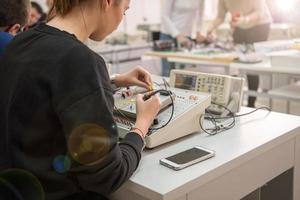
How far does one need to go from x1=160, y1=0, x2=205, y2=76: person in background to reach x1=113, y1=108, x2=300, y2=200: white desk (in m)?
2.20

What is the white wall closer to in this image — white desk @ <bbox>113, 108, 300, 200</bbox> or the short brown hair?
the short brown hair

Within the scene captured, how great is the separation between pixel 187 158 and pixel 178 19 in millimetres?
2839

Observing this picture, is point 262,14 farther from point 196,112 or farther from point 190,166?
point 190,166

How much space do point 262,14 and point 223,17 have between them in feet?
1.53

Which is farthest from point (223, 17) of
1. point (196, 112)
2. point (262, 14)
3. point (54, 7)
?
point (54, 7)

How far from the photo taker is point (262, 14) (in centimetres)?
354

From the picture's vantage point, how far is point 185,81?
1547 millimetres

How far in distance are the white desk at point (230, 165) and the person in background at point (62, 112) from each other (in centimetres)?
7

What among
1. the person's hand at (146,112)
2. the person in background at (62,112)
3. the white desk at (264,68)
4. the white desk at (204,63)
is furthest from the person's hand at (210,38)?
the person in background at (62,112)

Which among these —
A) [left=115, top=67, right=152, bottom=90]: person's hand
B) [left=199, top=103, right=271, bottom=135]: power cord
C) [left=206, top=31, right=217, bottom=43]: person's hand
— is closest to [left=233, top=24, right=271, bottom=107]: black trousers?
[left=206, top=31, right=217, bottom=43]: person's hand

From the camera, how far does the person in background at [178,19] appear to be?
3.60 metres

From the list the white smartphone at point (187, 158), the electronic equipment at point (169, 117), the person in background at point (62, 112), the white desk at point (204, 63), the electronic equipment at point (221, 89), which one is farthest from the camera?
the white desk at point (204, 63)

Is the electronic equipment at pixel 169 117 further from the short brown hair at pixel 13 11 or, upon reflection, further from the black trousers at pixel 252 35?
the black trousers at pixel 252 35

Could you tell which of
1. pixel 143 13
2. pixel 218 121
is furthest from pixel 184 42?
pixel 143 13
